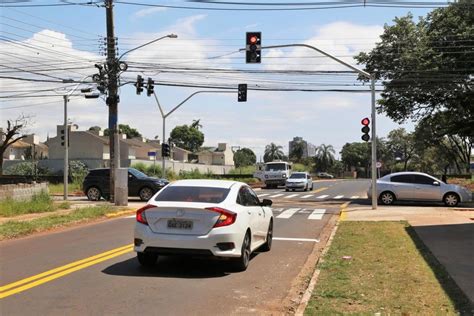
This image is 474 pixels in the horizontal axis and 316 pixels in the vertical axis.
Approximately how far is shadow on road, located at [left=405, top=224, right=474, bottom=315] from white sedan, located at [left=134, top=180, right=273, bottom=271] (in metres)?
3.16

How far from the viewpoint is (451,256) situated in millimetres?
10312

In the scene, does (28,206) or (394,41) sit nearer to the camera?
(28,206)

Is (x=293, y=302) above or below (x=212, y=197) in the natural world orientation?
below

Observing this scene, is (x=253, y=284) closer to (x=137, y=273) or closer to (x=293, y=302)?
(x=293, y=302)

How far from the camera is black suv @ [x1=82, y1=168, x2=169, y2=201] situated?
27.9 metres

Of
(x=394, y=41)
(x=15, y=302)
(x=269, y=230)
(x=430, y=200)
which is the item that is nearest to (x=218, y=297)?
(x=15, y=302)

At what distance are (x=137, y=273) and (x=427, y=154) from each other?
103 m

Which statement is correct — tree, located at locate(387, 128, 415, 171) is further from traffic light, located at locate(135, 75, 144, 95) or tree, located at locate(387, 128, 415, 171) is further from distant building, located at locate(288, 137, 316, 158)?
traffic light, located at locate(135, 75, 144, 95)

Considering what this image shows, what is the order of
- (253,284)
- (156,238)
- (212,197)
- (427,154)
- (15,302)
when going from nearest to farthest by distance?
(15,302)
(253,284)
(156,238)
(212,197)
(427,154)

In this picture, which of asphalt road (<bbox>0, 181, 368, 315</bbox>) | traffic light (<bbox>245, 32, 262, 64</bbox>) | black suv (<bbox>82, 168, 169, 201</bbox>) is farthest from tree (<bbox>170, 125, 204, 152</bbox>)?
asphalt road (<bbox>0, 181, 368, 315</bbox>)

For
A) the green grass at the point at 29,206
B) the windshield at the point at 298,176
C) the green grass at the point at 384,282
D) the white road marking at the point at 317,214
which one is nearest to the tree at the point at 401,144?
the windshield at the point at 298,176

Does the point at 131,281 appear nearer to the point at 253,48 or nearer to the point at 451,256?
the point at 451,256

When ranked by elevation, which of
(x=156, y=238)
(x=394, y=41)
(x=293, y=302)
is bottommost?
(x=293, y=302)

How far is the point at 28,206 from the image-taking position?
20.1 meters
